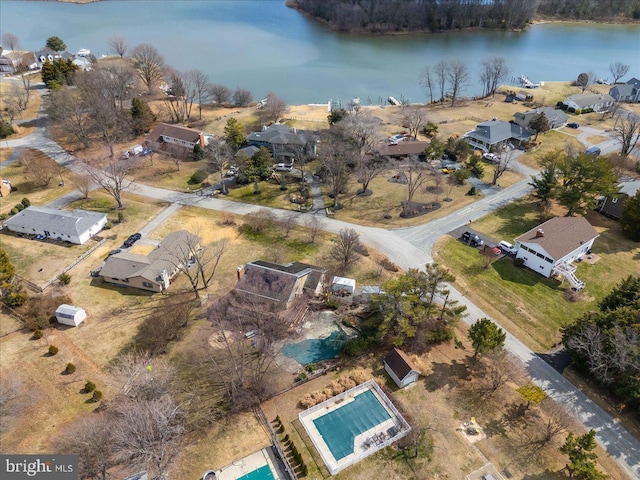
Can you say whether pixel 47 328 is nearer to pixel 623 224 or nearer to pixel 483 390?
pixel 483 390

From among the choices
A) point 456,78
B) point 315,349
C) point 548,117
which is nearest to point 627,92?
point 548,117

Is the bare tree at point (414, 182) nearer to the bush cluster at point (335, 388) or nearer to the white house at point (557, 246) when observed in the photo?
the white house at point (557, 246)

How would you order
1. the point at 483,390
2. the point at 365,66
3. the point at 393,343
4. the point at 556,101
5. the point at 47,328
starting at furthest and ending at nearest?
the point at 365,66
the point at 556,101
the point at 47,328
the point at 393,343
the point at 483,390

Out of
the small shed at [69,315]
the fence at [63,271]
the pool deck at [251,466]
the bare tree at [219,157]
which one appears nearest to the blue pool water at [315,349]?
the pool deck at [251,466]

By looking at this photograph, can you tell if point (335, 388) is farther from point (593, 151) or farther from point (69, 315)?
point (593, 151)

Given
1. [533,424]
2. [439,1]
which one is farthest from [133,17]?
[533,424]

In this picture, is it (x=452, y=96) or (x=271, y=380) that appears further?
(x=452, y=96)

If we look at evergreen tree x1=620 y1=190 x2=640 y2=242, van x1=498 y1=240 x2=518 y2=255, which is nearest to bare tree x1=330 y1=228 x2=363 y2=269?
van x1=498 y1=240 x2=518 y2=255
